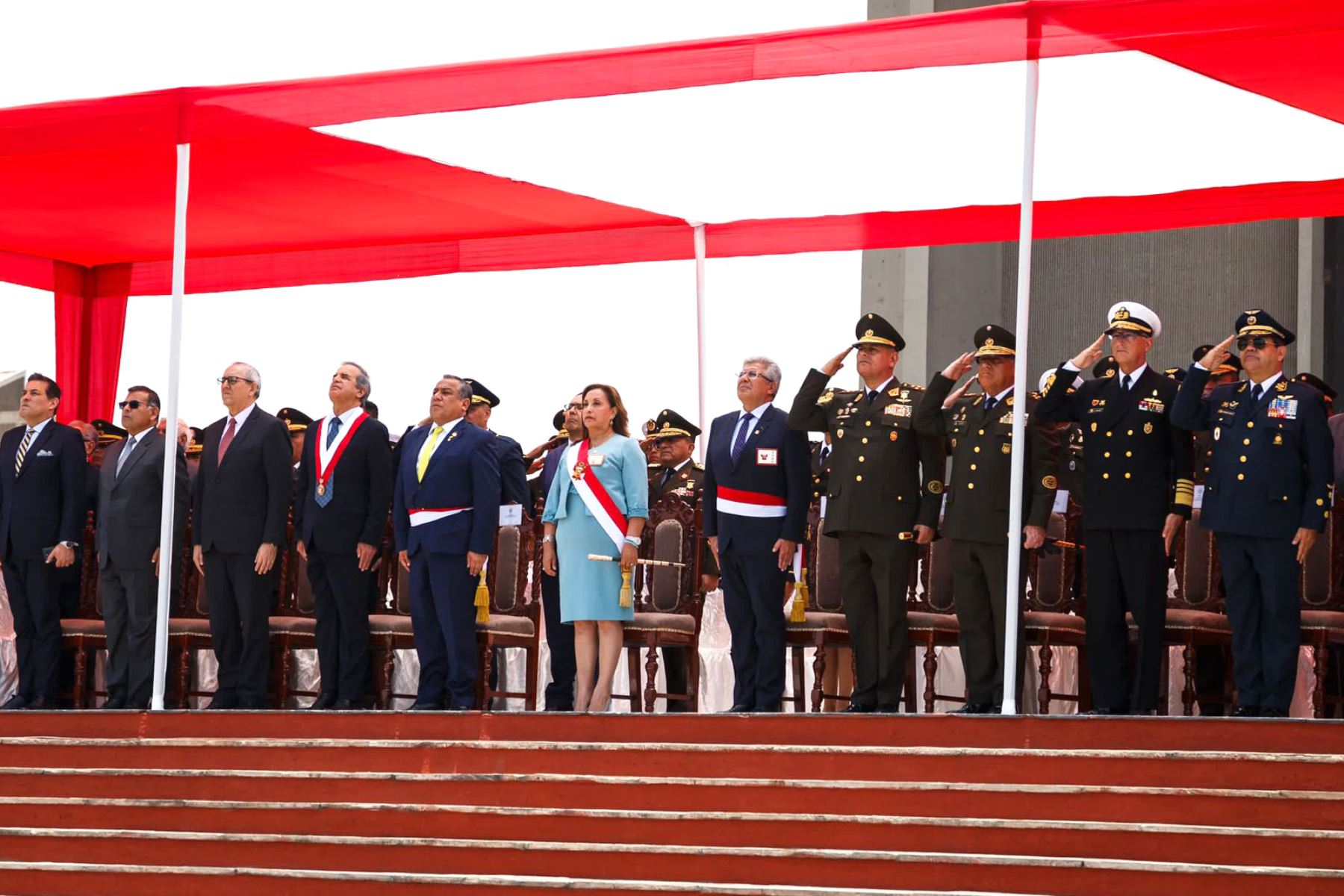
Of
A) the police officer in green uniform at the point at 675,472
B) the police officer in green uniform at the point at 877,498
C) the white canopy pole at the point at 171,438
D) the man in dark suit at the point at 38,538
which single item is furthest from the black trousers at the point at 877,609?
the man in dark suit at the point at 38,538

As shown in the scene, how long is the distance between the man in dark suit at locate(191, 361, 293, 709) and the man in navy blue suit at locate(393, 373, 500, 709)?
58 centimetres

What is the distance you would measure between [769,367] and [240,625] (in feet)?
7.98

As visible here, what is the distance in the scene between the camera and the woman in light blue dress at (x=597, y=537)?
285 inches

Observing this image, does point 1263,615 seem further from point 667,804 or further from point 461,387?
point 461,387

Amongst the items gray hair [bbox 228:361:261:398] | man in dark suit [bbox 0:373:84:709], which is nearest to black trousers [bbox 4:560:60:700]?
man in dark suit [bbox 0:373:84:709]

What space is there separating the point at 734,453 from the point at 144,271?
488 centimetres

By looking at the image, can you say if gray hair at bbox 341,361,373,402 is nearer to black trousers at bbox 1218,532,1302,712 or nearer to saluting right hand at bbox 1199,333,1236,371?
→ saluting right hand at bbox 1199,333,1236,371

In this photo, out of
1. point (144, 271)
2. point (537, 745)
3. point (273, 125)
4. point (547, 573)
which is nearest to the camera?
point (537, 745)

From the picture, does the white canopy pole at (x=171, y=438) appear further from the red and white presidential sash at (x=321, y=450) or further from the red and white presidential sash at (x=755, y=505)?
the red and white presidential sash at (x=755, y=505)

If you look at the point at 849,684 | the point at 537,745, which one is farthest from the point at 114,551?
the point at 849,684

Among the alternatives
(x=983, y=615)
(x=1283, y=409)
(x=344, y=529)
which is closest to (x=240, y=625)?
(x=344, y=529)

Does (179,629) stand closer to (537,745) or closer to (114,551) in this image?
(114,551)

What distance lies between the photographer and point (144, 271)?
10.8 metres

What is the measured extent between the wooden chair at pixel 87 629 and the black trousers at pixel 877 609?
3.23 meters
